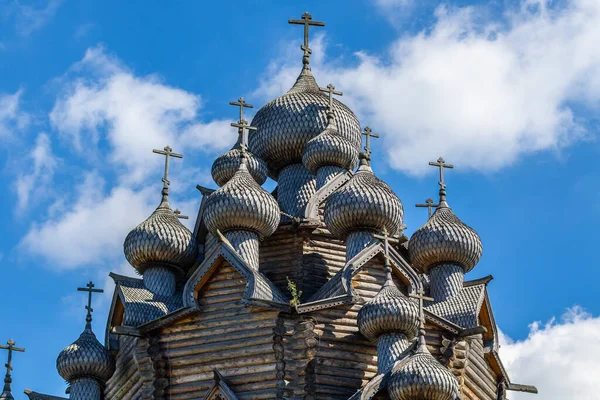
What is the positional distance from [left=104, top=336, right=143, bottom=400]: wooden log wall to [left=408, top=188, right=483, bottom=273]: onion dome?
501cm

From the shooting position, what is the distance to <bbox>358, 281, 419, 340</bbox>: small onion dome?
2419 centimetres

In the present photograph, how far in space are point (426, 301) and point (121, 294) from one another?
16.6ft

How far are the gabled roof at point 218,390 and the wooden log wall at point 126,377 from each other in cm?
144

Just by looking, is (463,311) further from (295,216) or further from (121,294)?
(121,294)

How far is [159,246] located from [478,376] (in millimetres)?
5777

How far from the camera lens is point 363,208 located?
26281mm

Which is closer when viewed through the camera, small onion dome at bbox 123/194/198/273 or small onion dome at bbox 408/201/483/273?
small onion dome at bbox 408/201/483/273

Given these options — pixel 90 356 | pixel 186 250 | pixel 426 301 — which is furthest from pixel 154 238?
pixel 426 301

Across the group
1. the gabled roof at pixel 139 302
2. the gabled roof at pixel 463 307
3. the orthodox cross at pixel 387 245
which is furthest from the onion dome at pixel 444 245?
the gabled roof at pixel 139 302

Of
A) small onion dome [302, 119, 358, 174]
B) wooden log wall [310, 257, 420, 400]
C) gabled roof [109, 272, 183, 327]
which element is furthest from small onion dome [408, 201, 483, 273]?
gabled roof [109, 272, 183, 327]

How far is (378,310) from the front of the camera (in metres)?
24.2

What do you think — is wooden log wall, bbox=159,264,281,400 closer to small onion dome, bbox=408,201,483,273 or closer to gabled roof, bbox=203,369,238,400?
gabled roof, bbox=203,369,238,400

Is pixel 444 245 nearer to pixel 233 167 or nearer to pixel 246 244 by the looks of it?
pixel 246 244

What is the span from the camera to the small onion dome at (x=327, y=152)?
2827 centimetres
